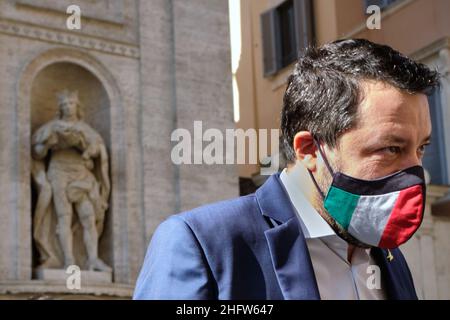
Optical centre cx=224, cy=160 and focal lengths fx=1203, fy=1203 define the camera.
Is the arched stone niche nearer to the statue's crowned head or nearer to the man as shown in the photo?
the statue's crowned head

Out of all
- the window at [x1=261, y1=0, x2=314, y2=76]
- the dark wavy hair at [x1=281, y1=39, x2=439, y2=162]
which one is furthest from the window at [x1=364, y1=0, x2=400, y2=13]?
the dark wavy hair at [x1=281, y1=39, x2=439, y2=162]

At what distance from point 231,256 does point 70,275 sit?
33.4 feet

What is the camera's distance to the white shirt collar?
2426mm

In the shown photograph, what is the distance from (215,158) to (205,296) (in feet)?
38.3

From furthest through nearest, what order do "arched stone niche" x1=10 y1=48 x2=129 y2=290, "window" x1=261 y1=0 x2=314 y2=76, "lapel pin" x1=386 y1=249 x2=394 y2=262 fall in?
1. "window" x1=261 y1=0 x2=314 y2=76
2. "arched stone niche" x1=10 y1=48 x2=129 y2=290
3. "lapel pin" x1=386 y1=249 x2=394 y2=262

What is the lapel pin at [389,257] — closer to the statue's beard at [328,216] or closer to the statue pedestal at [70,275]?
the statue's beard at [328,216]

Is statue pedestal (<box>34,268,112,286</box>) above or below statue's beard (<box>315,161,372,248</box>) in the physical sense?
above

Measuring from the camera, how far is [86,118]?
13570 mm

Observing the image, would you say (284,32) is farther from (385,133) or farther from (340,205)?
(385,133)

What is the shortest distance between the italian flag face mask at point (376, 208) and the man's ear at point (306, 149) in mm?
48

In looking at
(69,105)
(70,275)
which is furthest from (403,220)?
(69,105)

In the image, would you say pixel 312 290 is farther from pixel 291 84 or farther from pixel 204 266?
pixel 291 84

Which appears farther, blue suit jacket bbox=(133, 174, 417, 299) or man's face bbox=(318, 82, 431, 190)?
man's face bbox=(318, 82, 431, 190)

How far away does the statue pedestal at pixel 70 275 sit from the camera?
484 inches
